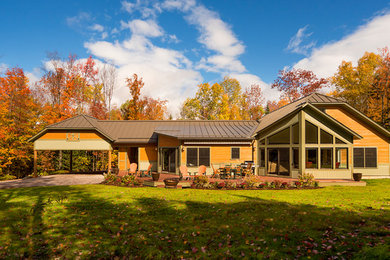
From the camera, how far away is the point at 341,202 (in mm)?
9930

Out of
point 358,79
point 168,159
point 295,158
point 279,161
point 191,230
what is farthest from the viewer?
point 358,79

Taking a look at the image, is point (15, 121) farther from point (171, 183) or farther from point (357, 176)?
point (357, 176)

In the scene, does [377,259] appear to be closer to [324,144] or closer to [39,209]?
[39,209]

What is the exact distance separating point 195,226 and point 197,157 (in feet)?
37.7

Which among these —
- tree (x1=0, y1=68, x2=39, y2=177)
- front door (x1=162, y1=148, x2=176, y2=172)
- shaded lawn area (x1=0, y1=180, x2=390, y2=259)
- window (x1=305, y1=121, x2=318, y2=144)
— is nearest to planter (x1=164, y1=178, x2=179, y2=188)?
shaded lawn area (x1=0, y1=180, x2=390, y2=259)

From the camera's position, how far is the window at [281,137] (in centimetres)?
1728

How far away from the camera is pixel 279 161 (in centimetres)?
1725

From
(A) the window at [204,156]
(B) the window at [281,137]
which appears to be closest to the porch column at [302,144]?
(B) the window at [281,137]

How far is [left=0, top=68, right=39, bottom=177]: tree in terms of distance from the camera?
70.4ft

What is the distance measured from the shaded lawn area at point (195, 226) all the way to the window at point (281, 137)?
6.78 m

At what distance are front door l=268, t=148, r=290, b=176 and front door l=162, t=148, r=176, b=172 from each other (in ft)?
27.0

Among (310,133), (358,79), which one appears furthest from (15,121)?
(358,79)

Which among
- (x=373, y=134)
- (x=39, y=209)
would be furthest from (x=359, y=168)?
(x=39, y=209)

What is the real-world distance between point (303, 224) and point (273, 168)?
11715 millimetres
